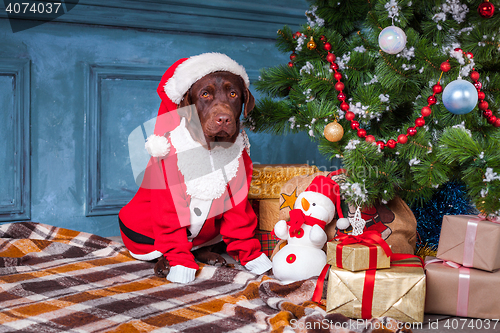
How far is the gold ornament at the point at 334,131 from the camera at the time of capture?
1474mm

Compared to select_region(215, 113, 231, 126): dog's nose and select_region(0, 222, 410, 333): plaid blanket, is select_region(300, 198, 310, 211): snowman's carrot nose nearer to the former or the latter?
select_region(0, 222, 410, 333): plaid blanket

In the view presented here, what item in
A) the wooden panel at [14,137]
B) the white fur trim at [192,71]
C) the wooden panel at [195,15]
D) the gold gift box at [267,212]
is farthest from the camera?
the wooden panel at [195,15]

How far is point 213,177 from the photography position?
65.6 inches

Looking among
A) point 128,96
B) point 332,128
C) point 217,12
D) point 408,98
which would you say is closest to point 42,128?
point 128,96

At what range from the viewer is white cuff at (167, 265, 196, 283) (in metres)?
1.56

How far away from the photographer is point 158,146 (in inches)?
64.1

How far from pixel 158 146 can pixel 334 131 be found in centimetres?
67

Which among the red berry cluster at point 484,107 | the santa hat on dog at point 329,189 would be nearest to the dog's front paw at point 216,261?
the santa hat on dog at point 329,189

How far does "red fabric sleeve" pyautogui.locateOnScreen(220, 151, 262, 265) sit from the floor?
27.9 inches

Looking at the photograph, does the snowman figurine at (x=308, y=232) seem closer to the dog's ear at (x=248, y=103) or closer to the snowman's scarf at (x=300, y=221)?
the snowman's scarf at (x=300, y=221)

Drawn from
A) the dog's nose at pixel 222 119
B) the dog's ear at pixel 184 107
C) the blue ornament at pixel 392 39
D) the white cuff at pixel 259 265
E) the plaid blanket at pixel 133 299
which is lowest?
the plaid blanket at pixel 133 299

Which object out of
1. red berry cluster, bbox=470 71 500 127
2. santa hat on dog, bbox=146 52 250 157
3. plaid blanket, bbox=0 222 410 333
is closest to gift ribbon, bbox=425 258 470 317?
plaid blanket, bbox=0 222 410 333

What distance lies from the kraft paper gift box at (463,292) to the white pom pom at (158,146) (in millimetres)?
1012

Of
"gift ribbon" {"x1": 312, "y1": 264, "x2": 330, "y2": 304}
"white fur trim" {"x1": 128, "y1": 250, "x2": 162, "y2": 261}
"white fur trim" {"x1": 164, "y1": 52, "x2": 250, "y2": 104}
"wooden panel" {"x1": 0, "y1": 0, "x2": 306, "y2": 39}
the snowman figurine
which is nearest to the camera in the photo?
"gift ribbon" {"x1": 312, "y1": 264, "x2": 330, "y2": 304}
